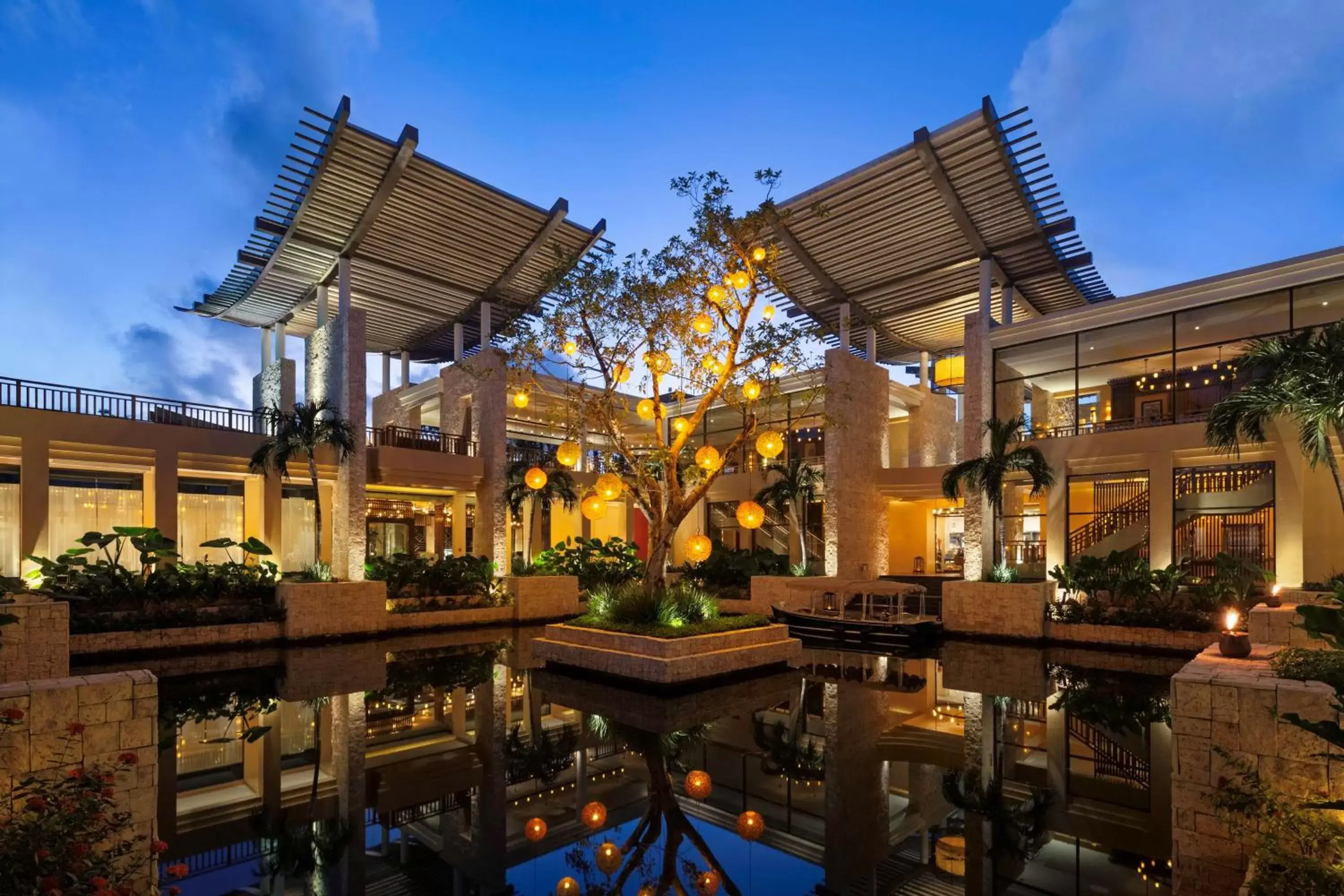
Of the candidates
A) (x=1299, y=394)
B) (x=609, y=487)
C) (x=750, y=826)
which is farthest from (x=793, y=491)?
(x=750, y=826)

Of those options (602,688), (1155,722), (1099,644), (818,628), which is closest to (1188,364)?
(1099,644)

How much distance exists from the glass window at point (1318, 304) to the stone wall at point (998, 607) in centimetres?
749

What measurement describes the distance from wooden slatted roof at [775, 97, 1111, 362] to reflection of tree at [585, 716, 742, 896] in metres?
9.20

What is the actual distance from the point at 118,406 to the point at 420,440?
24.2ft

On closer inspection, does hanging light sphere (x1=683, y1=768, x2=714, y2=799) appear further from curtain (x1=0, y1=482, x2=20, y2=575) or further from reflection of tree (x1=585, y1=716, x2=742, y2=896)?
curtain (x1=0, y1=482, x2=20, y2=575)

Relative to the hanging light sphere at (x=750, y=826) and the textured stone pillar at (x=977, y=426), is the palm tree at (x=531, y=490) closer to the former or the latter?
the textured stone pillar at (x=977, y=426)

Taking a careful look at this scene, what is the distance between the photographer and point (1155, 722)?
32.2 ft

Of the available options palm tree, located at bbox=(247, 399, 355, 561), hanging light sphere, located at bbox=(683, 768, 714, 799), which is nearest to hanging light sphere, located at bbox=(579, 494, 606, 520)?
hanging light sphere, located at bbox=(683, 768, 714, 799)

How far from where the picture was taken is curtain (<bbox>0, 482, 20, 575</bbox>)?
57.1 ft

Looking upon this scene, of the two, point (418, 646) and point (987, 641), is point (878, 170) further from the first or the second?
point (418, 646)

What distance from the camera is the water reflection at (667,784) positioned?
5.57m

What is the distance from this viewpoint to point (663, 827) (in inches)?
249

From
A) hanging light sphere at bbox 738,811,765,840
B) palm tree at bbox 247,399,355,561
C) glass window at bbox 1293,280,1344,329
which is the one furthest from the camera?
palm tree at bbox 247,399,355,561

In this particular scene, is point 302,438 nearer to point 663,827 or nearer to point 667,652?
point 667,652
